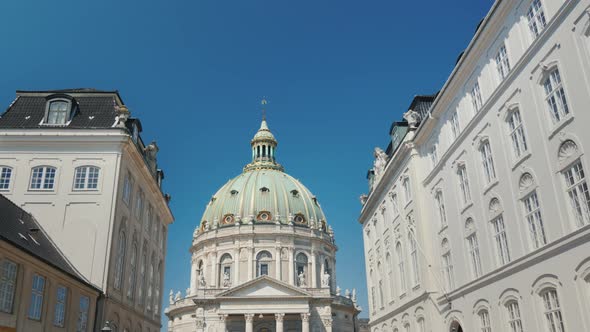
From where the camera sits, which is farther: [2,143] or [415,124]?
[415,124]

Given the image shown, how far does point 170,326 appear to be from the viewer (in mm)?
78875

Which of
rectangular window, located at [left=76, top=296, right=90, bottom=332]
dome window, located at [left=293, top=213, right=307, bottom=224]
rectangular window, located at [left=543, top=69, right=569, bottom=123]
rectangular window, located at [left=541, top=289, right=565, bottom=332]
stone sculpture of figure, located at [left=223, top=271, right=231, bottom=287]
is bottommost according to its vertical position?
rectangular window, located at [left=541, top=289, right=565, bottom=332]

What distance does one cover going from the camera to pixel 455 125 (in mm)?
25594

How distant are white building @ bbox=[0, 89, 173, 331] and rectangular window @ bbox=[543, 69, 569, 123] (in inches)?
845

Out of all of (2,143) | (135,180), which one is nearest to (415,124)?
(135,180)

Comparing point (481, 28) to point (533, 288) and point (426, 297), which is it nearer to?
point (533, 288)

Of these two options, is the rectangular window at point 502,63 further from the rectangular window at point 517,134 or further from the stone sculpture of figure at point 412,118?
the stone sculpture of figure at point 412,118

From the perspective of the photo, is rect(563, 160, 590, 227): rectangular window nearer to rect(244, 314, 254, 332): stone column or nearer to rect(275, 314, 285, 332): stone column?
rect(275, 314, 285, 332): stone column

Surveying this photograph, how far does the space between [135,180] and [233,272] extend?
147ft

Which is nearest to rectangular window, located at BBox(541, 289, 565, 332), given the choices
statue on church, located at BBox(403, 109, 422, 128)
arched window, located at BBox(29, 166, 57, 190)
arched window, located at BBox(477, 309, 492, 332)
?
arched window, located at BBox(477, 309, 492, 332)

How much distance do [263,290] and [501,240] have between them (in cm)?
4438

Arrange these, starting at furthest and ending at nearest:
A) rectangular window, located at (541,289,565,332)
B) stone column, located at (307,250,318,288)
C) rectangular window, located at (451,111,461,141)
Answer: stone column, located at (307,250,318,288), rectangular window, located at (451,111,461,141), rectangular window, located at (541,289,565,332)

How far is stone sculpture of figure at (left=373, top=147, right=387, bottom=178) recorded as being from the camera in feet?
128

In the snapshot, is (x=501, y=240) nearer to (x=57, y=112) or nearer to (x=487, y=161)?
(x=487, y=161)
